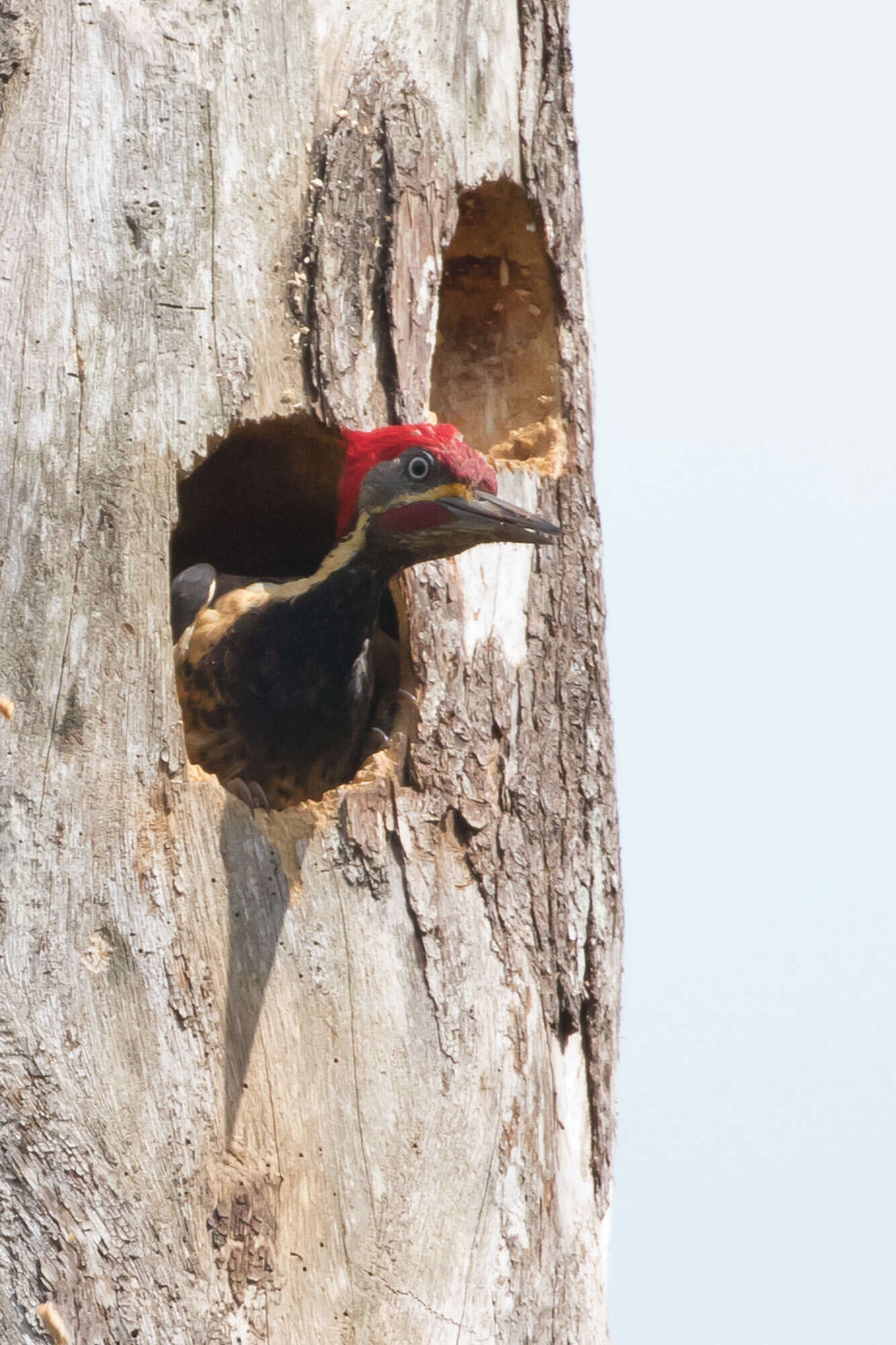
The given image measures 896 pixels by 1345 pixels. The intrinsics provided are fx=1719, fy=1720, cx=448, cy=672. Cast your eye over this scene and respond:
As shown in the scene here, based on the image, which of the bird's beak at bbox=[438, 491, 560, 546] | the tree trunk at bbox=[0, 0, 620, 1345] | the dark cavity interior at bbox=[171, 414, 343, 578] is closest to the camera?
the tree trunk at bbox=[0, 0, 620, 1345]

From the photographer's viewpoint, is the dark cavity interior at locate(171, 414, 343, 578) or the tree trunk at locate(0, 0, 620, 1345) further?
the dark cavity interior at locate(171, 414, 343, 578)

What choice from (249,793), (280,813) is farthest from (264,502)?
(280,813)

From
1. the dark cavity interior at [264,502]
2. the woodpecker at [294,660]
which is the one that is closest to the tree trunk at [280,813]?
the dark cavity interior at [264,502]

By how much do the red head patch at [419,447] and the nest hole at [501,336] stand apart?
389 mm

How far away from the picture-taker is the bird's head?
354 centimetres

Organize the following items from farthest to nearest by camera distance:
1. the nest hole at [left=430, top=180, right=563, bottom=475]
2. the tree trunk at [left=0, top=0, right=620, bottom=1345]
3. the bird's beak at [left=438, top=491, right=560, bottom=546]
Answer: the nest hole at [left=430, top=180, right=563, bottom=475] → the bird's beak at [left=438, top=491, right=560, bottom=546] → the tree trunk at [left=0, top=0, right=620, bottom=1345]

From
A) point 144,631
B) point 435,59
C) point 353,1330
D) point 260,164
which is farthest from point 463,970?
point 435,59

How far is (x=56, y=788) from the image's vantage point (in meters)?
3.17

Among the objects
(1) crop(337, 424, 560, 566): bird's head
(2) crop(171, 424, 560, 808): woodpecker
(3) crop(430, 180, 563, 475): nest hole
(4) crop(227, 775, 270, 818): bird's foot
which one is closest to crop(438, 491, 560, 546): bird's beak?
(1) crop(337, 424, 560, 566): bird's head

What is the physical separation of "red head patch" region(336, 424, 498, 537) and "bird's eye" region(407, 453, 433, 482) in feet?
0.06

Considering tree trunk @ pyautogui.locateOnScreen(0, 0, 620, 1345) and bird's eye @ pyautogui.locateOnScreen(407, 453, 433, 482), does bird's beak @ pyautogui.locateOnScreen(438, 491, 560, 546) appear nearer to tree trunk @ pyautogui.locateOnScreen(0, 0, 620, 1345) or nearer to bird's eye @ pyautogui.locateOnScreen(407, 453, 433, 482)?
bird's eye @ pyautogui.locateOnScreen(407, 453, 433, 482)

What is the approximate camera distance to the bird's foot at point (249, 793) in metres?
3.58

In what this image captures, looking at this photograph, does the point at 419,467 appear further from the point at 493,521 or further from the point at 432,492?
the point at 493,521

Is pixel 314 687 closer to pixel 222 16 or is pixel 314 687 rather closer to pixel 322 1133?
pixel 322 1133
